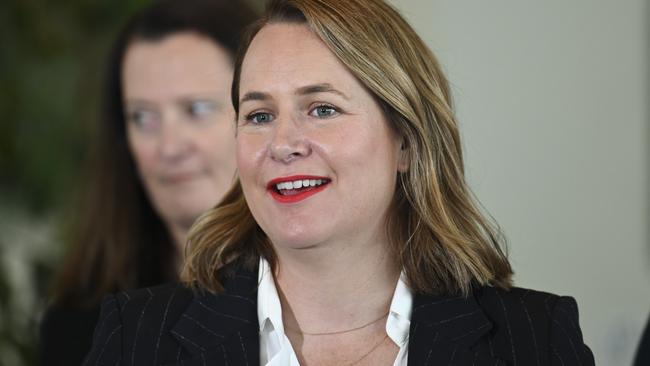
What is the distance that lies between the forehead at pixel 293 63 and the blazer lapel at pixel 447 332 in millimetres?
491

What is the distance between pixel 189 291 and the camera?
2438 millimetres

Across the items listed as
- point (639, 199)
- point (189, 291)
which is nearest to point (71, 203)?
point (189, 291)

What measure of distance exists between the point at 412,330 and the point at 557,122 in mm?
2174

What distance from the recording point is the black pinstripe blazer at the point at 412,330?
2.28 meters

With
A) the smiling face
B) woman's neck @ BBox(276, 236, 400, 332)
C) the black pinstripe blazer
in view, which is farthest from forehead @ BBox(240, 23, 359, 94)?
the black pinstripe blazer

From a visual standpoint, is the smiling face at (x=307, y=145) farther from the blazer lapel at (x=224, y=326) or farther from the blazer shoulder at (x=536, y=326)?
the blazer shoulder at (x=536, y=326)

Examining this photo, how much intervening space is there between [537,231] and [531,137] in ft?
1.16

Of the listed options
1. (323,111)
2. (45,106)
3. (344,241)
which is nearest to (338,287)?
(344,241)

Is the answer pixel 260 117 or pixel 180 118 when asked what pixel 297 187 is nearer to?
pixel 260 117

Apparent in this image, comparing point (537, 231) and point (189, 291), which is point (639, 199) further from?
point (189, 291)

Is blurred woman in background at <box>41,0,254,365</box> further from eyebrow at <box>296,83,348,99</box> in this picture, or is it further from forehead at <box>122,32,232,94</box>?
eyebrow at <box>296,83,348,99</box>

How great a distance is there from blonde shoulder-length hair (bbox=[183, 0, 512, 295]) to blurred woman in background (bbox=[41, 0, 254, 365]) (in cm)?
75

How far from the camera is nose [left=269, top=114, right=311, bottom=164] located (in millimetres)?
2180

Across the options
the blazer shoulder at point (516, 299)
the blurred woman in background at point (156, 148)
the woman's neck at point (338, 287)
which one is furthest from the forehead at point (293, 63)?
the blurred woman in background at point (156, 148)
